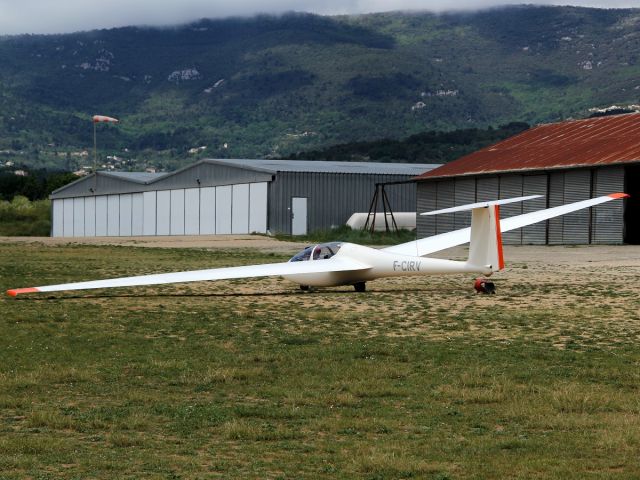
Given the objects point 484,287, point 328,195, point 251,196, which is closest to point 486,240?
point 484,287

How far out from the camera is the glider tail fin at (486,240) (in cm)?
2298

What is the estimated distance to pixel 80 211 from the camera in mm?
95250

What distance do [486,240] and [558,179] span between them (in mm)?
27389

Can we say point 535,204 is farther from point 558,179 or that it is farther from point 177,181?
point 177,181

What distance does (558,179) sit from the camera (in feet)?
162

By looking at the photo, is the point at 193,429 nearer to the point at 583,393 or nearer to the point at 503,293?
the point at 583,393

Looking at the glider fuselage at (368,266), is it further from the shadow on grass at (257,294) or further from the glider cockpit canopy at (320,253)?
the shadow on grass at (257,294)

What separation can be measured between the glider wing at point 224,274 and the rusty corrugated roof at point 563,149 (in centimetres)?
2387

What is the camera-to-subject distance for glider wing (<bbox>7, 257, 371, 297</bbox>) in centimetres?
2172

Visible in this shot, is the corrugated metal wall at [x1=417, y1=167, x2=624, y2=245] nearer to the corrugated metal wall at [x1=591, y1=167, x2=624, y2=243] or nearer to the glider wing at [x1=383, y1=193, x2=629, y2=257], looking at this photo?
the corrugated metal wall at [x1=591, y1=167, x2=624, y2=243]

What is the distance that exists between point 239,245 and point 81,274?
82.8 feet

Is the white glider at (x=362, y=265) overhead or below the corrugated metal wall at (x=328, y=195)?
below

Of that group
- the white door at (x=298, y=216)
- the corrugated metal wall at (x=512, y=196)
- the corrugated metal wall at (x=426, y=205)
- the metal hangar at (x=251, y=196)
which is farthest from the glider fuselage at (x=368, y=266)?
the white door at (x=298, y=216)

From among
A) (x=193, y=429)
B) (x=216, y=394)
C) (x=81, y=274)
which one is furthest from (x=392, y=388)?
(x=81, y=274)
